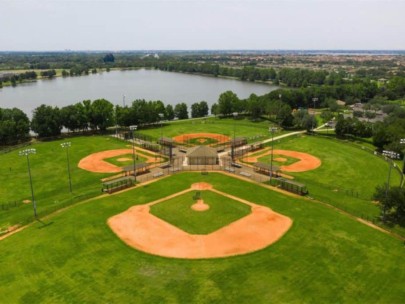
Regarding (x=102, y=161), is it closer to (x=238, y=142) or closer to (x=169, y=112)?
(x=238, y=142)

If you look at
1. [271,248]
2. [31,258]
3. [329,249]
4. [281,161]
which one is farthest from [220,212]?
[281,161]

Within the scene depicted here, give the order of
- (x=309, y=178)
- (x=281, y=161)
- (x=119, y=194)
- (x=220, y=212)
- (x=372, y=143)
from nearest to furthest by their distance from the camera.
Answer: (x=220, y=212) → (x=119, y=194) → (x=309, y=178) → (x=281, y=161) → (x=372, y=143)

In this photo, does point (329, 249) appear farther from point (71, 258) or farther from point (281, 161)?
point (281, 161)

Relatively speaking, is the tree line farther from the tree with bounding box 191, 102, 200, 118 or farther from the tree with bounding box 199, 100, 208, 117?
the tree with bounding box 199, 100, 208, 117

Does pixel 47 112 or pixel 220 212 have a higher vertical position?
pixel 47 112

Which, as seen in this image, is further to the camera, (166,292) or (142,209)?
(142,209)

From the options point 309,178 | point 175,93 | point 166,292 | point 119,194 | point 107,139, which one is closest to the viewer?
point 166,292

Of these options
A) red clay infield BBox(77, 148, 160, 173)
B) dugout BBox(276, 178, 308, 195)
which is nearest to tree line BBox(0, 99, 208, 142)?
red clay infield BBox(77, 148, 160, 173)

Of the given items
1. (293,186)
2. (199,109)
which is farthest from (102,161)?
(199,109)
